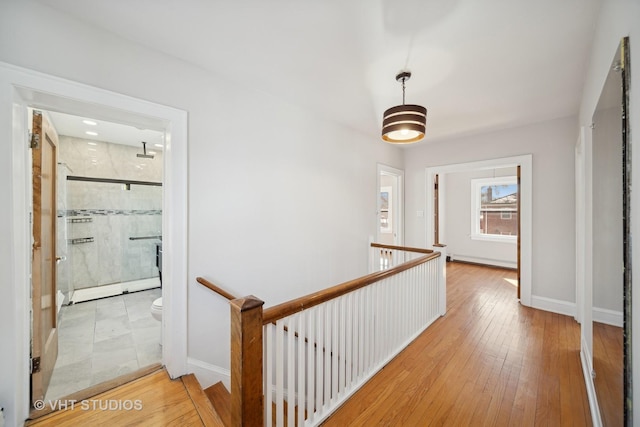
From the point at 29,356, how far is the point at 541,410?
3.32 meters

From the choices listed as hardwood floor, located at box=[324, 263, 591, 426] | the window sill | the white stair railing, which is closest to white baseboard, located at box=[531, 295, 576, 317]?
hardwood floor, located at box=[324, 263, 591, 426]

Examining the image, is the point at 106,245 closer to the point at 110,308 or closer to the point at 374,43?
the point at 110,308

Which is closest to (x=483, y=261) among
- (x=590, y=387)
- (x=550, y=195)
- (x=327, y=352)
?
(x=550, y=195)

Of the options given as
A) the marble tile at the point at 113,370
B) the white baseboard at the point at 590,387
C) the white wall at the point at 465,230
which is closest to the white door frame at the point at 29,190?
the marble tile at the point at 113,370

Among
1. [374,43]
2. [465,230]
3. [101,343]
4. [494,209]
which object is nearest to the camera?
[374,43]

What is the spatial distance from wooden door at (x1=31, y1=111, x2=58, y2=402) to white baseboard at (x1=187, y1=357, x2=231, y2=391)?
906 millimetres

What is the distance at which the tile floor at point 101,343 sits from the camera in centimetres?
203

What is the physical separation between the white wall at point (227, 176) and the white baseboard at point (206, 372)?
0.04 m

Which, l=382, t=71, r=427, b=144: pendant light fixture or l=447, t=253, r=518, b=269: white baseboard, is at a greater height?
l=382, t=71, r=427, b=144: pendant light fixture

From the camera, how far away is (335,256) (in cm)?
322

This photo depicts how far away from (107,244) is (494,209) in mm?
8035

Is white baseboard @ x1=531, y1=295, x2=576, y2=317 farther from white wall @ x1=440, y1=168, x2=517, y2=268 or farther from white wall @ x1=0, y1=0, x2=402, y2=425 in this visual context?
white wall @ x1=0, y1=0, x2=402, y2=425

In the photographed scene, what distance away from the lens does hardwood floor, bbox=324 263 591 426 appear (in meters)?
1.58
